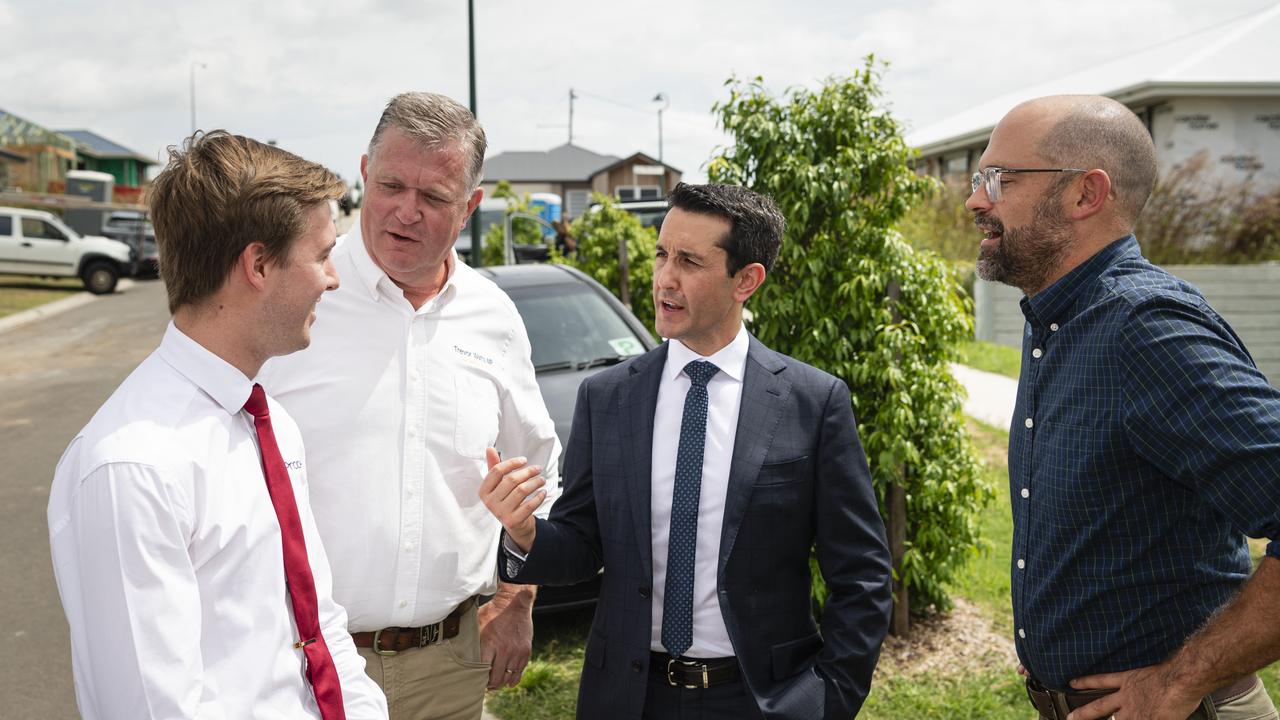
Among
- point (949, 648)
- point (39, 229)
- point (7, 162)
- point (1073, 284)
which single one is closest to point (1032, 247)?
point (1073, 284)

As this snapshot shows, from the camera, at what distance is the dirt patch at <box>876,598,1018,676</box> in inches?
197

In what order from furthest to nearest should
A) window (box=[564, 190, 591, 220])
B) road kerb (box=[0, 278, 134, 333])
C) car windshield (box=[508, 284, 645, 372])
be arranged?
window (box=[564, 190, 591, 220]), road kerb (box=[0, 278, 134, 333]), car windshield (box=[508, 284, 645, 372])

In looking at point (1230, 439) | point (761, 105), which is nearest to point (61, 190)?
point (761, 105)

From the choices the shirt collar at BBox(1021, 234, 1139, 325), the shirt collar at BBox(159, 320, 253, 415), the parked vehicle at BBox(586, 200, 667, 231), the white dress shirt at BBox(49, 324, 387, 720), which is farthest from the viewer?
the parked vehicle at BBox(586, 200, 667, 231)

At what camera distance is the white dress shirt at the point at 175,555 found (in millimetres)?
1514

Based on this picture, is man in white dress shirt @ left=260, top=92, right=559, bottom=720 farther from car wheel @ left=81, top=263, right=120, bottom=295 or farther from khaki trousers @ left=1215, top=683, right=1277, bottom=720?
car wheel @ left=81, top=263, right=120, bottom=295

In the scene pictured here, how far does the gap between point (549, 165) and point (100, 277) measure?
4043 centimetres

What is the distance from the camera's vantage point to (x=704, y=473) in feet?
8.55

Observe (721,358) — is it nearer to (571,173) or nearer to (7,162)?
(7,162)

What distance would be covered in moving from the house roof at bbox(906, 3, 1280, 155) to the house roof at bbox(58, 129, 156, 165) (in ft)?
213

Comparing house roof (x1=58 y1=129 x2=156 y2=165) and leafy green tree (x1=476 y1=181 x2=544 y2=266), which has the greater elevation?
house roof (x1=58 y1=129 x2=156 y2=165)

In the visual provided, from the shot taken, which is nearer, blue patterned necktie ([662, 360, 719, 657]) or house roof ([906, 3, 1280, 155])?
blue patterned necktie ([662, 360, 719, 657])

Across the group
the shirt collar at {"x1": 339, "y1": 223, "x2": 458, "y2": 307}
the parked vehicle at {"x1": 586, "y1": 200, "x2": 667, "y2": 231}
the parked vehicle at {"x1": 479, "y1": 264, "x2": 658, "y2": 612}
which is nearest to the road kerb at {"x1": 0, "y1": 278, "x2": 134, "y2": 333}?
the parked vehicle at {"x1": 586, "y1": 200, "x2": 667, "y2": 231}

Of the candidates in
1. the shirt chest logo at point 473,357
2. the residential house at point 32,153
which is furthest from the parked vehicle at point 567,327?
the residential house at point 32,153
